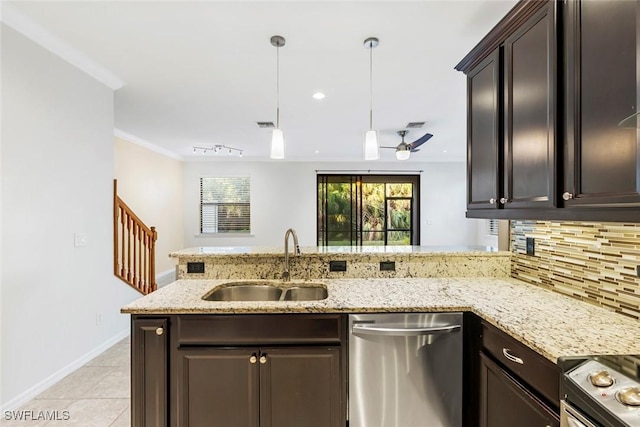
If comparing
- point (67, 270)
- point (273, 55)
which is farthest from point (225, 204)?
point (273, 55)

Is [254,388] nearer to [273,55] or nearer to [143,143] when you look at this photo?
[273,55]

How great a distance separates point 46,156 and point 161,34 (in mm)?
1310

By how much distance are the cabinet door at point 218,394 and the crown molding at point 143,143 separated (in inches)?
Answer: 161

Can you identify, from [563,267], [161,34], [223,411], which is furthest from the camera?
[161,34]

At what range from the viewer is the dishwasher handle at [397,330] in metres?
1.61

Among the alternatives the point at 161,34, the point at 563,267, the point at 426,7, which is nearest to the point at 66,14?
the point at 161,34

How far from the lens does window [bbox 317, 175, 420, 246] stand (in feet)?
24.5

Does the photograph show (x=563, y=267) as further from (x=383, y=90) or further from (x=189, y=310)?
(x=383, y=90)

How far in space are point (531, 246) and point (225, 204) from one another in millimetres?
6472

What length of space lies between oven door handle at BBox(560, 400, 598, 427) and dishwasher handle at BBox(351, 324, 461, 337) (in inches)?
24.7

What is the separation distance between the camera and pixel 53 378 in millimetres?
2469

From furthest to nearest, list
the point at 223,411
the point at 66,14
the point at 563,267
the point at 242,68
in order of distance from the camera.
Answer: the point at 242,68 → the point at 66,14 → the point at 563,267 → the point at 223,411

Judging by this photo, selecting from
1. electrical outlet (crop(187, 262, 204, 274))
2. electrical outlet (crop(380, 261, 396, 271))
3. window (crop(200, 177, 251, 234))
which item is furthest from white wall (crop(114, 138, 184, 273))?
electrical outlet (crop(380, 261, 396, 271))

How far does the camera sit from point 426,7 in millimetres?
1977
